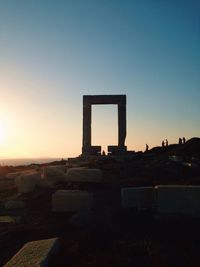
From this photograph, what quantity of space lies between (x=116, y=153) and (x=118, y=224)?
2166 centimetres

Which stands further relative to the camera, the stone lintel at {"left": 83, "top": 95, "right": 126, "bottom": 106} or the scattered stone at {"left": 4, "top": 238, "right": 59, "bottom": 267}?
the stone lintel at {"left": 83, "top": 95, "right": 126, "bottom": 106}

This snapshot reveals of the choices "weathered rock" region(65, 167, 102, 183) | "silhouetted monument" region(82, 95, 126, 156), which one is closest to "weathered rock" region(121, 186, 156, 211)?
"weathered rock" region(65, 167, 102, 183)

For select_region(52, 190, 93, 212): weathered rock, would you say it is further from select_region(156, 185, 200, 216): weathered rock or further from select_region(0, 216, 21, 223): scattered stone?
select_region(156, 185, 200, 216): weathered rock

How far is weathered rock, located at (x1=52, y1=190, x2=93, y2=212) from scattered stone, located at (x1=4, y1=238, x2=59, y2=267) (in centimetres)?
307

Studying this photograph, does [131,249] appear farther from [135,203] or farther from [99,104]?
[99,104]

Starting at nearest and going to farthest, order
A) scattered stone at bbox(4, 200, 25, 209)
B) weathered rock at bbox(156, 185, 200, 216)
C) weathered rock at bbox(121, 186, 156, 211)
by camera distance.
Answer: weathered rock at bbox(156, 185, 200, 216) → weathered rock at bbox(121, 186, 156, 211) → scattered stone at bbox(4, 200, 25, 209)

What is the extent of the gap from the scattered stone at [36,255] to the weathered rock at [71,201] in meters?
3.07

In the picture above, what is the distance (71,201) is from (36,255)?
3.82 meters

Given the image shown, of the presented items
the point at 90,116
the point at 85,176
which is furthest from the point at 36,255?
the point at 90,116

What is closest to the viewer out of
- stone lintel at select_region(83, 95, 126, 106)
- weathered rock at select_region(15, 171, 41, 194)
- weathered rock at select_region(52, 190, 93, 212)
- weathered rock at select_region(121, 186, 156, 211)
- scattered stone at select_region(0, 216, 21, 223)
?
scattered stone at select_region(0, 216, 21, 223)

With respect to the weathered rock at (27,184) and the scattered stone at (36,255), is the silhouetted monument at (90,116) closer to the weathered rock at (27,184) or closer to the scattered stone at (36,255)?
the weathered rock at (27,184)

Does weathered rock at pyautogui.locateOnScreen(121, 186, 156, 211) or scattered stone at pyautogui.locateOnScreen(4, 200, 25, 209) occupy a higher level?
weathered rock at pyautogui.locateOnScreen(121, 186, 156, 211)

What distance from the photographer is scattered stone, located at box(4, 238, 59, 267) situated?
6215 millimetres

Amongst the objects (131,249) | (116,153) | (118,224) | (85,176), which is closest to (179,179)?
(85,176)
